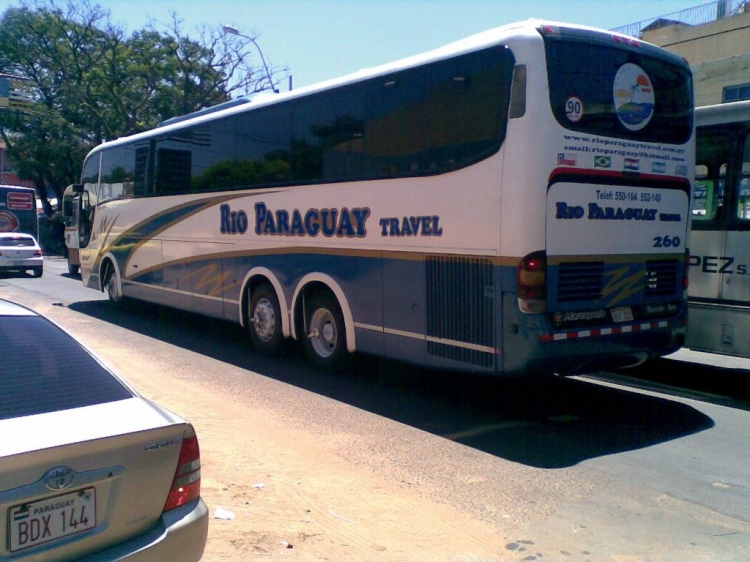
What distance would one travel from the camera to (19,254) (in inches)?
953

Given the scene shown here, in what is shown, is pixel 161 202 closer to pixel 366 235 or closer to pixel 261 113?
pixel 261 113

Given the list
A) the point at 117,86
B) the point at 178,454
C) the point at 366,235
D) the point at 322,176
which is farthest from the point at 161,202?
the point at 117,86

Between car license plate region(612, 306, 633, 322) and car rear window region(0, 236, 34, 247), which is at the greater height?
car rear window region(0, 236, 34, 247)

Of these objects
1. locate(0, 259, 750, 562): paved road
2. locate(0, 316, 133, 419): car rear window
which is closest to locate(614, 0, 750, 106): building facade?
locate(0, 259, 750, 562): paved road

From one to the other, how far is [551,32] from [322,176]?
3.48 m

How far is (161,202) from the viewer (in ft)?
43.6

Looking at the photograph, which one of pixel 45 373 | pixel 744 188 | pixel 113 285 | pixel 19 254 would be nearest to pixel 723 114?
pixel 744 188

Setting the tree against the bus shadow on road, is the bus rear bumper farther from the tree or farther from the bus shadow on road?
the tree

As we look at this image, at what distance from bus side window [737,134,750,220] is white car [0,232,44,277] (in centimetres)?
2215

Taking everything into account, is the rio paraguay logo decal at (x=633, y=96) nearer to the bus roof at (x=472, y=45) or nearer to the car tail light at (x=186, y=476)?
the bus roof at (x=472, y=45)

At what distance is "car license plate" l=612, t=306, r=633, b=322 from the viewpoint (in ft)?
24.0

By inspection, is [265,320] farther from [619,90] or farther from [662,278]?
[619,90]

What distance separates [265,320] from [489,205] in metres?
4.68

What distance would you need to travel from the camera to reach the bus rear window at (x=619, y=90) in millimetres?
6820
